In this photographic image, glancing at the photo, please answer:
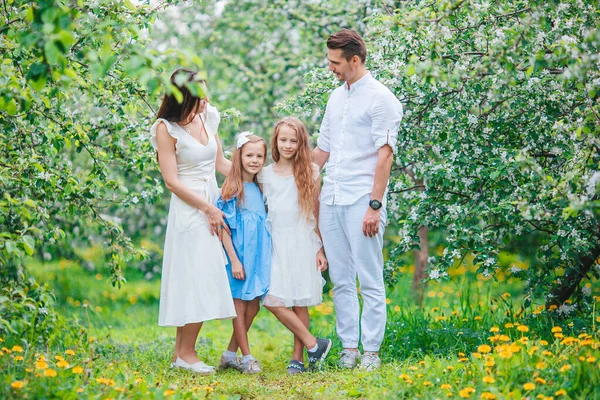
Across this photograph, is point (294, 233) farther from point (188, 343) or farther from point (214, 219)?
point (188, 343)

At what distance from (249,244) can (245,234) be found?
68 mm

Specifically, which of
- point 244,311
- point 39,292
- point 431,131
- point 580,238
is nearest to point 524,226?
point 580,238

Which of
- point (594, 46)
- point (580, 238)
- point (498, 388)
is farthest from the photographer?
point (580, 238)

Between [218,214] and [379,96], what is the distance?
1224 millimetres

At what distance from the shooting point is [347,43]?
4.36m

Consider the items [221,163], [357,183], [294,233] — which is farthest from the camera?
[221,163]

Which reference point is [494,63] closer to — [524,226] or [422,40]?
[422,40]

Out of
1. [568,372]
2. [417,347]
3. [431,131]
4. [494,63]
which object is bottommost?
[417,347]

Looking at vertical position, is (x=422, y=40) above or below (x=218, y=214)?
above

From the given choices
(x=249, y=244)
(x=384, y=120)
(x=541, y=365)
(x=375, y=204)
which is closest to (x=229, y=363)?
(x=249, y=244)

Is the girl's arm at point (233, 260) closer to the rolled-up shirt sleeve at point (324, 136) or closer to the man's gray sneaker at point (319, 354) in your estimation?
the man's gray sneaker at point (319, 354)

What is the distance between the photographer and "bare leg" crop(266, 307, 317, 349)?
4.61m

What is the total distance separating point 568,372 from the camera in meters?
3.44

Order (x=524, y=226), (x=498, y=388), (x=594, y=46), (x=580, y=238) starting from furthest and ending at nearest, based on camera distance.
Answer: (x=524, y=226) → (x=580, y=238) → (x=594, y=46) → (x=498, y=388)
